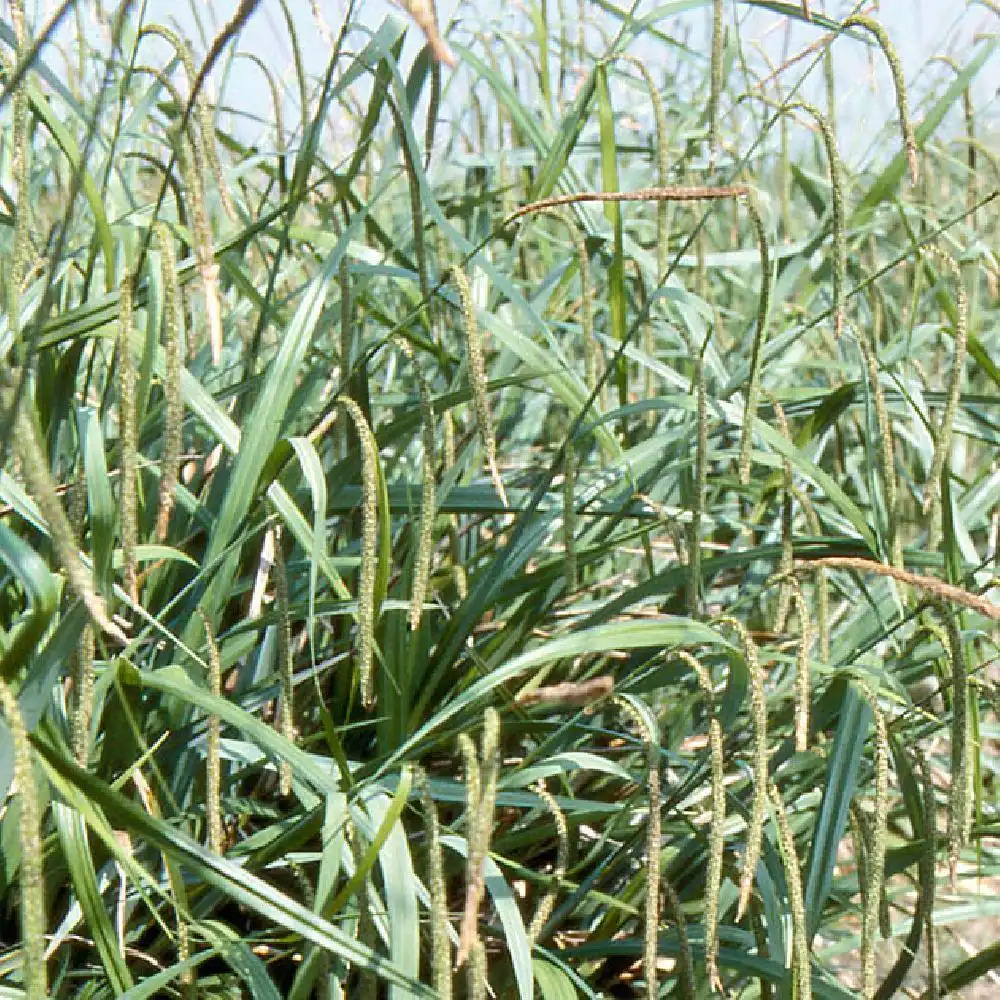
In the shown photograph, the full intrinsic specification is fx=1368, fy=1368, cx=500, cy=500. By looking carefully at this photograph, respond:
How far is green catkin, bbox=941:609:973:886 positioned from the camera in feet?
2.73

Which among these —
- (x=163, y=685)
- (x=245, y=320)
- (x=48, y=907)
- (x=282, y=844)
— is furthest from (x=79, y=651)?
(x=245, y=320)

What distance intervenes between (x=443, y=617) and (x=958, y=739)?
0.57 metres

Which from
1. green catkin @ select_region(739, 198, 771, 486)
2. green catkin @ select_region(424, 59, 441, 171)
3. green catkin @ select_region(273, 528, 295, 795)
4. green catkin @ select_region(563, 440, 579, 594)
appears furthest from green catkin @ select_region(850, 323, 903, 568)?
green catkin @ select_region(273, 528, 295, 795)

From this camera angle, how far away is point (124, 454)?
2.64 feet

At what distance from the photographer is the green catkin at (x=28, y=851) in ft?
1.79

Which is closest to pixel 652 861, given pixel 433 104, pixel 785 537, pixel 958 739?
pixel 958 739

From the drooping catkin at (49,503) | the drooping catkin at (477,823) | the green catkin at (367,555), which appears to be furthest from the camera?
the green catkin at (367,555)

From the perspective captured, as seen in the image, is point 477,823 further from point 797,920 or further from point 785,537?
point 785,537

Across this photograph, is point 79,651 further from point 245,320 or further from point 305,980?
point 245,320

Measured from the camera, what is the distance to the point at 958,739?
0.87m

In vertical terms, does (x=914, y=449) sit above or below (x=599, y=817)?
above

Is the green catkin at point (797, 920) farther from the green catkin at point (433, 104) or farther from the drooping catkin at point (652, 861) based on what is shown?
the green catkin at point (433, 104)

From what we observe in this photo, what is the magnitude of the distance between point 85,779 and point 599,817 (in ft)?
1.77

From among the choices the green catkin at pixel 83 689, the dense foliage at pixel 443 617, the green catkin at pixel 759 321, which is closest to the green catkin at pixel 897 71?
the dense foliage at pixel 443 617
